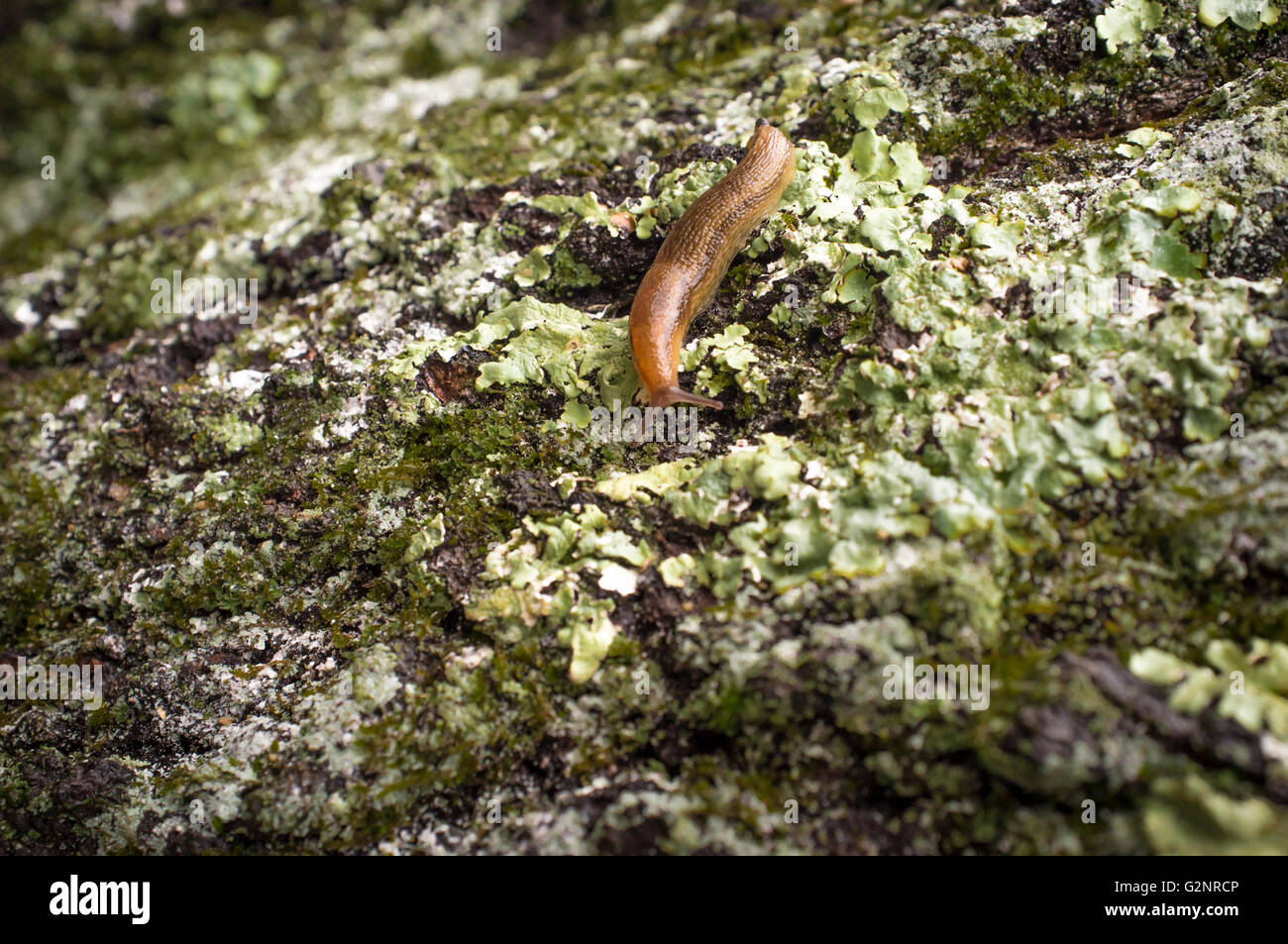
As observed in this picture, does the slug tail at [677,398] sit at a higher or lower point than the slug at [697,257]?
lower

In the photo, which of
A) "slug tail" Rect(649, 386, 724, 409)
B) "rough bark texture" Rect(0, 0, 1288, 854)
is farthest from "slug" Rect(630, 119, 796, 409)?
"rough bark texture" Rect(0, 0, 1288, 854)

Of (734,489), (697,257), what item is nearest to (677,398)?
(734,489)

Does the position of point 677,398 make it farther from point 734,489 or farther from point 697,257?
point 697,257

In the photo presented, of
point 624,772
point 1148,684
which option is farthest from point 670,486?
point 1148,684

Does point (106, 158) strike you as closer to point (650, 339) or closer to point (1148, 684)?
point (650, 339)

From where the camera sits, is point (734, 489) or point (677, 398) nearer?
point (734, 489)

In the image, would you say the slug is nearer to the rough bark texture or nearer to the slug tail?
Result: the slug tail

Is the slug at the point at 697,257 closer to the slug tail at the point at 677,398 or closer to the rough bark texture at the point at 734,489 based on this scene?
the slug tail at the point at 677,398

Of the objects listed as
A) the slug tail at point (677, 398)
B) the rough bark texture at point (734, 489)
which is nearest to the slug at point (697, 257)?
the slug tail at point (677, 398)
